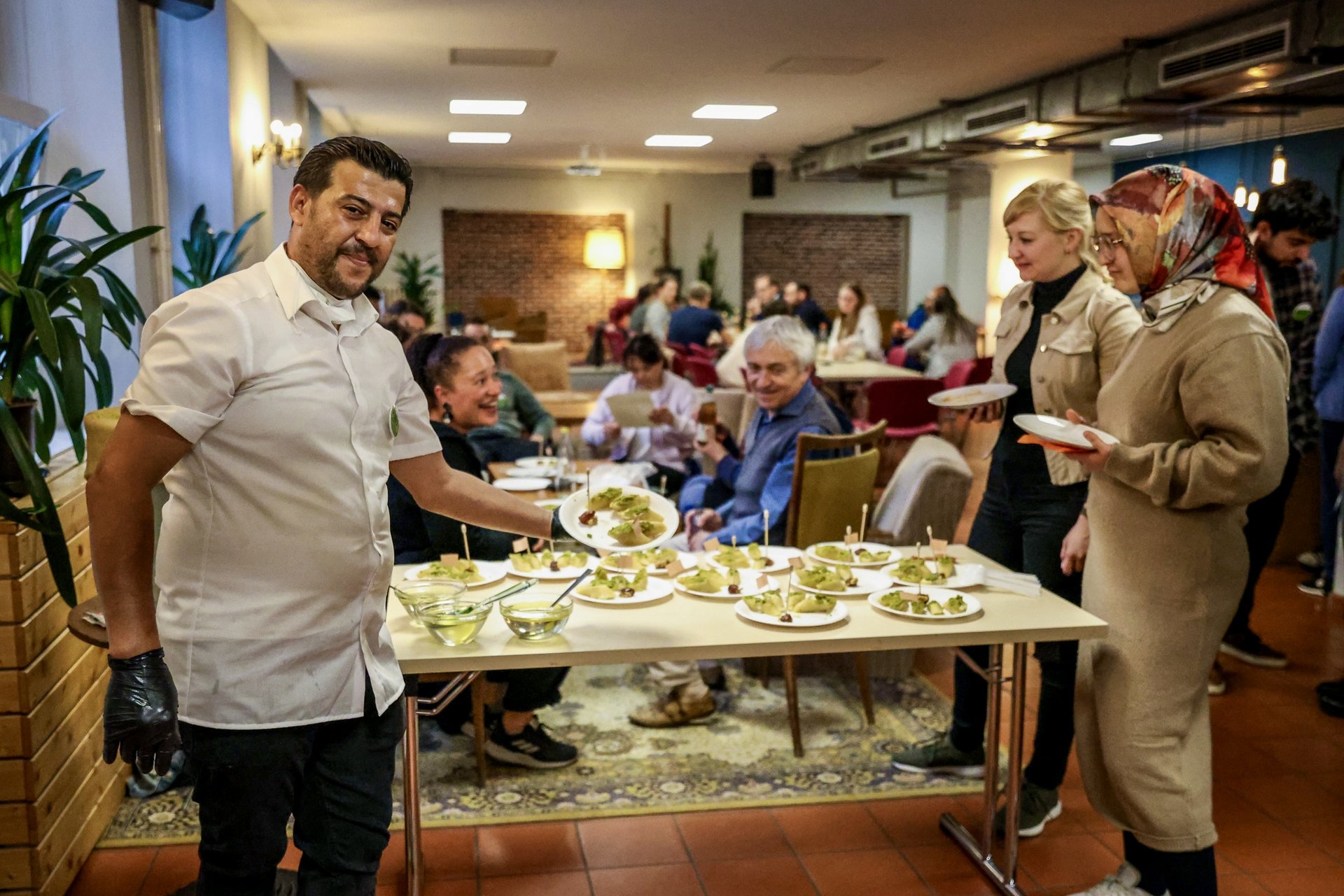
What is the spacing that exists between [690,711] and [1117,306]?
1.80m

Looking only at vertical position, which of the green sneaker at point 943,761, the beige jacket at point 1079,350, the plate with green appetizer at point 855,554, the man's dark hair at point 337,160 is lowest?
the green sneaker at point 943,761

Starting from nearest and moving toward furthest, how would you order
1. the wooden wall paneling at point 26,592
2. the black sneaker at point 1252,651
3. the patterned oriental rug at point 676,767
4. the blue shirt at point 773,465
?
the wooden wall paneling at point 26,592 → the patterned oriental rug at point 676,767 → the blue shirt at point 773,465 → the black sneaker at point 1252,651

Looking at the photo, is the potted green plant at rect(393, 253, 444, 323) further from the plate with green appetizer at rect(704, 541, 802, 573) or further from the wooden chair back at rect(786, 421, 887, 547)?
the plate with green appetizer at rect(704, 541, 802, 573)

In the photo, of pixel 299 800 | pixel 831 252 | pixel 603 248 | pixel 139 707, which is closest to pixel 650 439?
pixel 299 800

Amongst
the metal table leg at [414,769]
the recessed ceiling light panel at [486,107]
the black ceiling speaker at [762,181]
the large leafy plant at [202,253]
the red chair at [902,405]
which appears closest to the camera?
the metal table leg at [414,769]

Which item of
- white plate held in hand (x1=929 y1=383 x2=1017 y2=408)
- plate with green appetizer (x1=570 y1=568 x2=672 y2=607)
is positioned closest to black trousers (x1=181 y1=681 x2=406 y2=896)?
plate with green appetizer (x1=570 y1=568 x2=672 y2=607)

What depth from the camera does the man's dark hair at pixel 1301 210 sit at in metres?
4.05

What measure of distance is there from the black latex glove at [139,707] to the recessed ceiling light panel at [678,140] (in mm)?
11089

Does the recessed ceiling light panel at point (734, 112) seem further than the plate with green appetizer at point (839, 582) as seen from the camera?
Yes

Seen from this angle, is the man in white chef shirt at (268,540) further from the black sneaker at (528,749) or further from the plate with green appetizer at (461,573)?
the black sneaker at (528,749)

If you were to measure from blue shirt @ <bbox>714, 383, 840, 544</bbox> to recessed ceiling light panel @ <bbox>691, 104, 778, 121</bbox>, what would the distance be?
6.69 metres

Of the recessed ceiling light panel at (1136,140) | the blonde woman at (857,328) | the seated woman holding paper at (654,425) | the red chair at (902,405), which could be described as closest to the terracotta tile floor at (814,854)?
the seated woman holding paper at (654,425)

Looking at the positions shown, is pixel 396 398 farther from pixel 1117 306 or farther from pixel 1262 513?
pixel 1262 513

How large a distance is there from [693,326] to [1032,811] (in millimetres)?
7488
